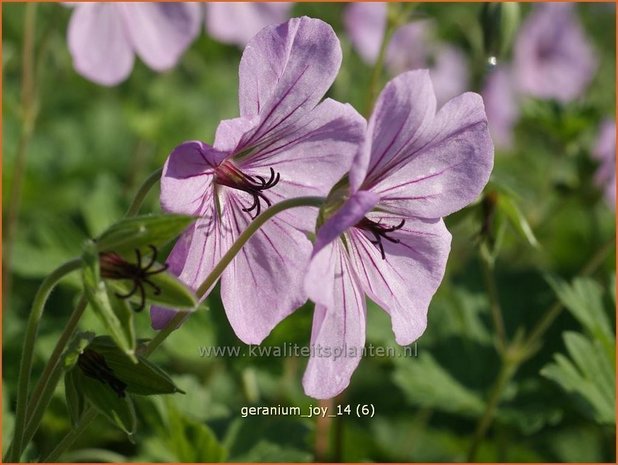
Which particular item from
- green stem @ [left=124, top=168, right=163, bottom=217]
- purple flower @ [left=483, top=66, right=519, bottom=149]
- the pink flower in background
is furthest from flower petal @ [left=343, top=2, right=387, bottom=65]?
green stem @ [left=124, top=168, right=163, bottom=217]

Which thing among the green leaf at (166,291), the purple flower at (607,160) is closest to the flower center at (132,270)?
the green leaf at (166,291)

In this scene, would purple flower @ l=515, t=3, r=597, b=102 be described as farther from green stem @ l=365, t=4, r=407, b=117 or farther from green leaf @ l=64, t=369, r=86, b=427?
green leaf @ l=64, t=369, r=86, b=427

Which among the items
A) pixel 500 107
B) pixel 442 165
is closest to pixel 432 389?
pixel 442 165

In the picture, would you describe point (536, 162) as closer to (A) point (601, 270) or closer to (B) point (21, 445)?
(A) point (601, 270)

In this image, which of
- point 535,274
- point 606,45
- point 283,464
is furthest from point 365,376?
point 606,45

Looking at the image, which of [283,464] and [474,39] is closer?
[283,464]

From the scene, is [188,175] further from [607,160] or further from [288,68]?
[607,160]

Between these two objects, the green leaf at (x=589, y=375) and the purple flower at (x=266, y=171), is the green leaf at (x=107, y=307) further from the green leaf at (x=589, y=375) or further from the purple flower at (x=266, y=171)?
the green leaf at (x=589, y=375)
